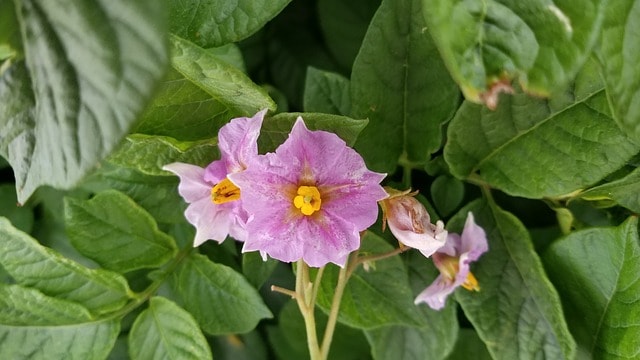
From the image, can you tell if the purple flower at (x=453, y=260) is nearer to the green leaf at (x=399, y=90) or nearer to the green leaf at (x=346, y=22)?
the green leaf at (x=399, y=90)

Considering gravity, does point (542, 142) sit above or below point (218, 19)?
below

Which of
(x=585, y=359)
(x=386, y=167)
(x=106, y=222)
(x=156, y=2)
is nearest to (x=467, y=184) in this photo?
(x=386, y=167)

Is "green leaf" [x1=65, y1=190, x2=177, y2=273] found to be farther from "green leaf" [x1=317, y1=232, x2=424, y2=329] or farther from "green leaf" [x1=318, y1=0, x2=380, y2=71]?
"green leaf" [x1=318, y1=0, x2=380, y2=71]

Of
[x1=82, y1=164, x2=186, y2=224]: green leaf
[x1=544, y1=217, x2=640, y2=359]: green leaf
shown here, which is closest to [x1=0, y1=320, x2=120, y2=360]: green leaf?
[x1=82, y1=164, x2=186, y2=224]: green leaf

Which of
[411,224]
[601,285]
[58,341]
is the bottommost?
[58,341]

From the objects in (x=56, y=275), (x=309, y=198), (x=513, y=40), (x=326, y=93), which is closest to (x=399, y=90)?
(x=326, y=93)

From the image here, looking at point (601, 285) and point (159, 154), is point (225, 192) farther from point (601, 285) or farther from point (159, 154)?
point (601, 285)

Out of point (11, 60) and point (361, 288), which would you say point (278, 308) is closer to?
point (361, 288)
